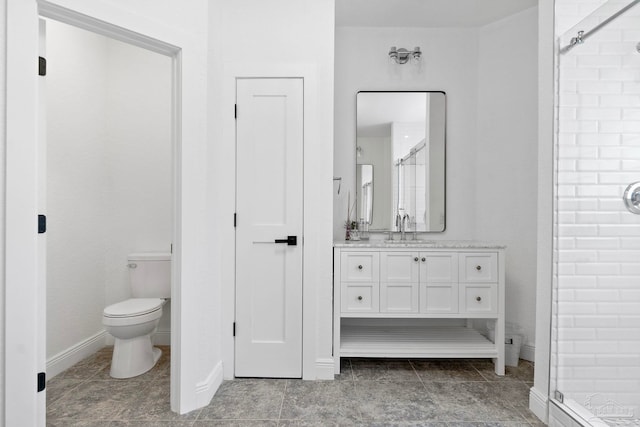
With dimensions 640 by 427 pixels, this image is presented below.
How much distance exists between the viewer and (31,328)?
4.83 ft

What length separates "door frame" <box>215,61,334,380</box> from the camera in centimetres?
230

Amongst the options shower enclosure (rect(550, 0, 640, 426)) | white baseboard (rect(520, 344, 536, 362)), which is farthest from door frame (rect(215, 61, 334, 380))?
white baseboard (rect(520, 344, 536, 362))

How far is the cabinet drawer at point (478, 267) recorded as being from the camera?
2404mm

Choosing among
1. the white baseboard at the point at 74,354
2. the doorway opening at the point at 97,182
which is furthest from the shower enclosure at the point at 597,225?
the white baseboard at the point at 74,354

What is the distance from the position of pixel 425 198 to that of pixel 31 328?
8.58ft

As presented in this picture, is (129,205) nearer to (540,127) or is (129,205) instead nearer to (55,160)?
(55,160)

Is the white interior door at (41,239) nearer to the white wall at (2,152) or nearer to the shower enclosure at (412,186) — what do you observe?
the white wall at (2,152)

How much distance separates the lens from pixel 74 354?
2508 mm

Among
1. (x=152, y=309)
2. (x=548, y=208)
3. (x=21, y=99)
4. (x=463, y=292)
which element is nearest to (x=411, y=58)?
(x=548, y=208)

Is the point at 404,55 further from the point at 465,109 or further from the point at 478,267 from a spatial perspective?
the point at 478,267

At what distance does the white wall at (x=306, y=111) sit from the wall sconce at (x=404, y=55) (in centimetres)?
70

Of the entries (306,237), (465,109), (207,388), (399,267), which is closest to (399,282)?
(399,267)

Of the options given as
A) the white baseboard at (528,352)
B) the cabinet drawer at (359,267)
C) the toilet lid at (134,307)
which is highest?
the cabinet drawer at (359,267)

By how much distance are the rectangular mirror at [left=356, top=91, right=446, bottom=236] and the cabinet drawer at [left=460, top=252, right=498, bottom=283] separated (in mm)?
559
